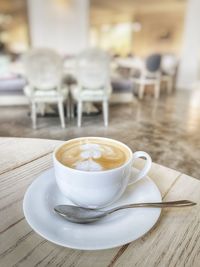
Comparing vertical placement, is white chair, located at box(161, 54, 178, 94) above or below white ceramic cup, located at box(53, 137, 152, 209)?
below

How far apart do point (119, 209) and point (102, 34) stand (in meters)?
12.6

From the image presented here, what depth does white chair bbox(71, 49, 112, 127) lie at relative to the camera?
2.96 metres

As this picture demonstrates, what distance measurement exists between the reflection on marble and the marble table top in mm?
1588

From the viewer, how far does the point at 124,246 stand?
1.40 ft

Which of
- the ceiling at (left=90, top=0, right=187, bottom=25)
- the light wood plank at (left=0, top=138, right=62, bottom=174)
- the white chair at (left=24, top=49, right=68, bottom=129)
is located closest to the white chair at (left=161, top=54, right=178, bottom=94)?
the white chair at (left=24, top=49, right=68, bottom=129)

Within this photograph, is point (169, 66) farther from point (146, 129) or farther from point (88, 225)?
point (88, 225)

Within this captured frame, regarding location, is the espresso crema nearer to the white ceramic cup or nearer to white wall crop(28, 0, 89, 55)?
the white ceramic cup

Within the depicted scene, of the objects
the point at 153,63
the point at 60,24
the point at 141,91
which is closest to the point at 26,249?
the point at 141,91

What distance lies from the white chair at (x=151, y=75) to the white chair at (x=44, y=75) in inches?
91.4

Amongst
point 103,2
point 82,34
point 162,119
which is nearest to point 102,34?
point 103,2

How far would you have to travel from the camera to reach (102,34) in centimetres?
1198

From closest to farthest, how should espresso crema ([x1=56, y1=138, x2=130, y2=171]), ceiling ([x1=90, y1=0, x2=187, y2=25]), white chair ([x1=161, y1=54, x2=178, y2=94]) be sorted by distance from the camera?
espresso crema ([x1=56, y1=138, x2=130, y2=171])
white chair ([x1=161, y1=54, x2=178, y2=94])
ceiling ([x1=90, y1=0, x2=187, y2=25])

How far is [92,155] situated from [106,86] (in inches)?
106

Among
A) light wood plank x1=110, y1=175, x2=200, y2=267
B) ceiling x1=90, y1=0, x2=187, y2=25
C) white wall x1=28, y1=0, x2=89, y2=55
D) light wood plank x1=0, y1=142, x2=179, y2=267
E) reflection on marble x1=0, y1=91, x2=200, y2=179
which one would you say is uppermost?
ceiling x1=90, y1=0, x2=187, y2=25
